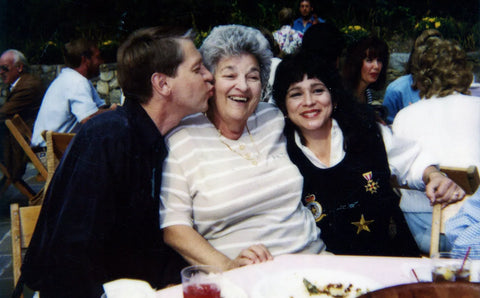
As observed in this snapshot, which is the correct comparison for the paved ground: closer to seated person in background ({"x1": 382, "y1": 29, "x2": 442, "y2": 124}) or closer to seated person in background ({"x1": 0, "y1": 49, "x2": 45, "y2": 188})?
seated person in background ({"x1": 0, "y1": 49, "x2": 45, "y2": 188})

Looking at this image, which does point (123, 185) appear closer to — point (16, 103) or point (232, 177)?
point (232, 177)

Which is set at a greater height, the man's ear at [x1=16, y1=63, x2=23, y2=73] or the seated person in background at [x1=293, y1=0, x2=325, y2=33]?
the seated person in background at [x1=293, y1=0, x2=325, y2=33]

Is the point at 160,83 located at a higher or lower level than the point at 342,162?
higher

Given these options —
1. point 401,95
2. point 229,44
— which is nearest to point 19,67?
point 401,95

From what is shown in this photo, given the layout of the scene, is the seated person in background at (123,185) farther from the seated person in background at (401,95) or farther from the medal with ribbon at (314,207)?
the seated person in background at (401,95)

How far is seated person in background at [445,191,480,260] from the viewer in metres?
1.65

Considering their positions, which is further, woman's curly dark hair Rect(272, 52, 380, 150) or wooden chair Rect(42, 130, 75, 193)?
wooden chair Rect(42, 130, 75, 193)

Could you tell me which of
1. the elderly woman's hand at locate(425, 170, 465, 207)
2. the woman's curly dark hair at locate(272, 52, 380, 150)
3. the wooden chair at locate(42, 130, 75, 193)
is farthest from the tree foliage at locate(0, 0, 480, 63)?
the elderly woman's hand at locate(425, 170, 465, 207)

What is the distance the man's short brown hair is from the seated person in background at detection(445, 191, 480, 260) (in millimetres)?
1301

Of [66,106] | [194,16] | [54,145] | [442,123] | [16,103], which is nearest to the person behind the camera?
[442,123]

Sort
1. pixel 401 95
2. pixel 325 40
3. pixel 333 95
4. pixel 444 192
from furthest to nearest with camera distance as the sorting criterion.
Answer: pixel 401 95 → pixel 325 40 → pixel 333 95 → pixel 444 192

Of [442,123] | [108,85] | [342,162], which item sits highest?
[442,123]

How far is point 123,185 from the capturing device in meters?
1.78

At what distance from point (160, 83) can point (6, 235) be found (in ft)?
11.5
